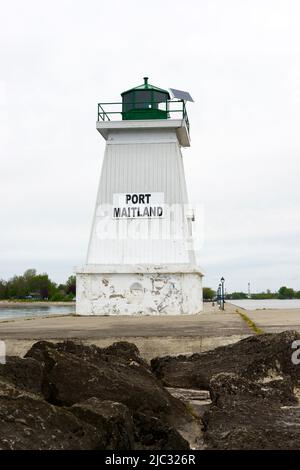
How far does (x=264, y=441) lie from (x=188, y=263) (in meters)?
15.3

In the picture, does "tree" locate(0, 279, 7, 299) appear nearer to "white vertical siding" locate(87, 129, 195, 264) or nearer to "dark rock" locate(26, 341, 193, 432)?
"white vertical siding" locate(87, 129, 195, 264)

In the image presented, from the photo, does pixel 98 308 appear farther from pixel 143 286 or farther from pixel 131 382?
pixel 131 382

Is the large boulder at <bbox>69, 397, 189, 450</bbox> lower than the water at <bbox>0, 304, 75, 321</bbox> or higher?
A: higher

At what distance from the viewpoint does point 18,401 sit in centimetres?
428

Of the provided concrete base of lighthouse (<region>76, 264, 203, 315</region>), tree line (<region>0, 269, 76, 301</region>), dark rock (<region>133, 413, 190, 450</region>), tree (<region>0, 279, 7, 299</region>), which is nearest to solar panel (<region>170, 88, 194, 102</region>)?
concrete base of lighthouse (<region>76, 264, 203, 315</region>)

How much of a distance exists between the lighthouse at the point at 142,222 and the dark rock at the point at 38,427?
14925 mm

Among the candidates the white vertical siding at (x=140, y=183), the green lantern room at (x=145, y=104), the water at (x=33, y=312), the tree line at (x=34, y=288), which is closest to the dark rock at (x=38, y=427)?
the white vertical siding at (x=140, y=183)

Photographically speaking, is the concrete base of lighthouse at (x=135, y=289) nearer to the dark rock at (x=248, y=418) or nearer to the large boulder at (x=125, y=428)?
the dark rock at (x=248, y=418)

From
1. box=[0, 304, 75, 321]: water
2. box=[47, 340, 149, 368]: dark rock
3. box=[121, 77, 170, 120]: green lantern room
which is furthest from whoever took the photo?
box=[0, 304, 75, 321]: water

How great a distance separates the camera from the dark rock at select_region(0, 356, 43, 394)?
5402 millimetres

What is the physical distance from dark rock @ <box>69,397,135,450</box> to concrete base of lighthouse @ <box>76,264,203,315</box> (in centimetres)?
1466

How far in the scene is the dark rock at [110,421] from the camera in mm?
4211

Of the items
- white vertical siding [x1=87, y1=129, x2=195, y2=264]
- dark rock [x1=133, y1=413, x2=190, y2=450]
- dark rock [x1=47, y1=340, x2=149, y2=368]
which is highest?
white vertical siding [x1=87, y1=129, x2=195, y2=264]

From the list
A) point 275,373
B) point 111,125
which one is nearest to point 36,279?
point 111,125
